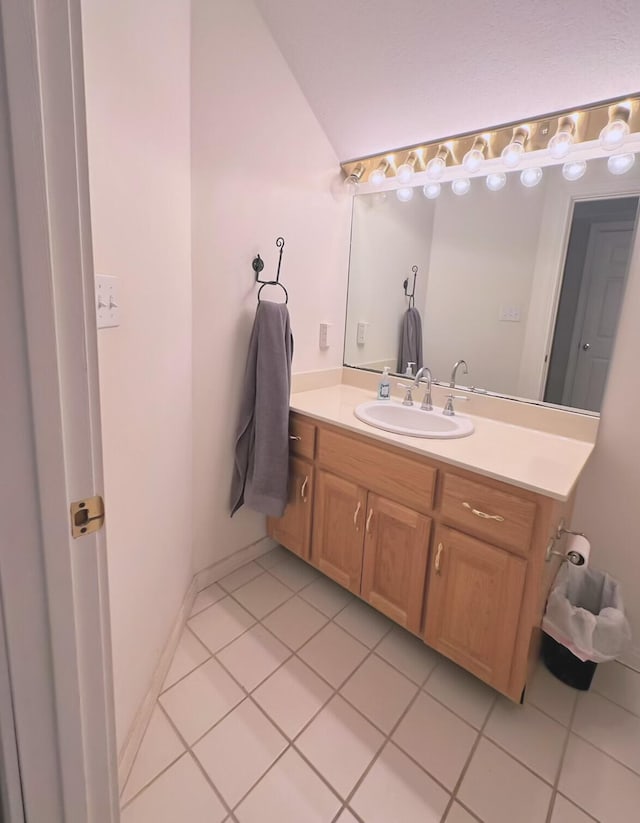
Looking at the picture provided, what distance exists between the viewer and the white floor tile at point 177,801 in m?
1.05

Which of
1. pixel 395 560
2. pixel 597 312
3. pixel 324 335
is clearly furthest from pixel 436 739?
pixel 324 335

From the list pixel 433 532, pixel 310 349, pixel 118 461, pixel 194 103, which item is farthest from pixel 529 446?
pixel 194 103

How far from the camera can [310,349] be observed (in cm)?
208

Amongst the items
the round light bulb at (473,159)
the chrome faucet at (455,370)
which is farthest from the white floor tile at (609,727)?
the round light bulb at (473,159)

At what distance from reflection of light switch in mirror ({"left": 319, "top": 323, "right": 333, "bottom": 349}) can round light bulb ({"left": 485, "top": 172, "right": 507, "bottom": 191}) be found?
3.04 ft

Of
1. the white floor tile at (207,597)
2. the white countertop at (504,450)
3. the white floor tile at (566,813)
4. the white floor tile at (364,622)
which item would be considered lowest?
the white floor tile at (566,813)

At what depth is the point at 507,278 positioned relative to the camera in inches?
68.1

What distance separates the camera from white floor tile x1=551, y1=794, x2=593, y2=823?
108 centimetres

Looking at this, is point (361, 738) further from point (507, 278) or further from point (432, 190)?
point (432, 190)

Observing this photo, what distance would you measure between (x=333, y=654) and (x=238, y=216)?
1733 millimetres

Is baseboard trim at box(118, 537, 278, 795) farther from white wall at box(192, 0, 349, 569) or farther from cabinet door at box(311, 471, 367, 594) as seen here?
cabinet door at box(311, 471, 367, 594)

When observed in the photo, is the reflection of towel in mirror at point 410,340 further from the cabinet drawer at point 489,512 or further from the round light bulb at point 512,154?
the cabinet drawer at point 489,512

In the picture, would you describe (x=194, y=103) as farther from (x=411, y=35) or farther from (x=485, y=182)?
(x=485, y=182)

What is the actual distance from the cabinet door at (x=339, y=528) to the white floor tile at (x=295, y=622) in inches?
6.7
